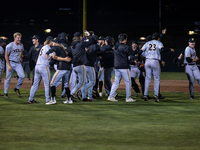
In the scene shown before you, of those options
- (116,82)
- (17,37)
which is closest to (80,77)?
(116,82)

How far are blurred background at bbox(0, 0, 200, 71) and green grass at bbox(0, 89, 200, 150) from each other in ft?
75.9

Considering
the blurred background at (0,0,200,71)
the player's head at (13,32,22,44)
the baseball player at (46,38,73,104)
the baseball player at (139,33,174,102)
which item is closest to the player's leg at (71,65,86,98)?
the baseball player at (46,38,73,104)

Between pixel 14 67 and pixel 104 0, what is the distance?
24.7m

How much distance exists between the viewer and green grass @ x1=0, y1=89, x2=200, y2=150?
17.2 feet

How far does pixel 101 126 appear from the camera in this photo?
663 cm

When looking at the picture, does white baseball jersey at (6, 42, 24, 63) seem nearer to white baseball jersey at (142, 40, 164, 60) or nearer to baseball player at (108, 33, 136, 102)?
baseball player at (108, 33, 136, 102)

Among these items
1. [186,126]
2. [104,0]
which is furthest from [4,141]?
[104,0]

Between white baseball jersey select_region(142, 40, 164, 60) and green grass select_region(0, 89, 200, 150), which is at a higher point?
white baseball jersey select_region(142, 40, 164, 60)

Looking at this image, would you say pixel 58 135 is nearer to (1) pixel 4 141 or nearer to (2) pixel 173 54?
(1) pixel 4 141

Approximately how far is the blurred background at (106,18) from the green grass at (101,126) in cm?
2312

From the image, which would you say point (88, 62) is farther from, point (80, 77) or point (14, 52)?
point (14, 52)

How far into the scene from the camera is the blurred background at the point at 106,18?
1278 inches

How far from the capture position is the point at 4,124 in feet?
22.4

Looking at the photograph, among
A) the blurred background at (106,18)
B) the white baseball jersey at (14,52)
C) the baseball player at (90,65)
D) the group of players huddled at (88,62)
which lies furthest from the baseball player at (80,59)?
the blurred background at (106,18)
